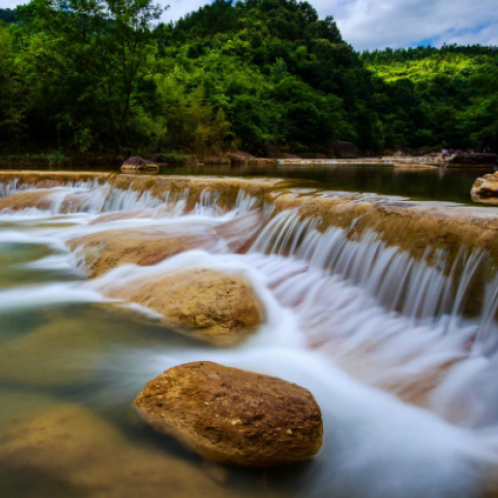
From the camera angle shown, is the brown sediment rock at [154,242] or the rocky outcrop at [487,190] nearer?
the brown sediment rock at [154,242]

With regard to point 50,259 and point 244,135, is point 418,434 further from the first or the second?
point 244,135

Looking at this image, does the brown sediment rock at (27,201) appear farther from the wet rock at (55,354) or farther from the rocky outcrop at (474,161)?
the rocky outcrop at (474,161)

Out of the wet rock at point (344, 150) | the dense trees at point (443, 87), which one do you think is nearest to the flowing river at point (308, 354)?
the dense trees at point (443, 87)

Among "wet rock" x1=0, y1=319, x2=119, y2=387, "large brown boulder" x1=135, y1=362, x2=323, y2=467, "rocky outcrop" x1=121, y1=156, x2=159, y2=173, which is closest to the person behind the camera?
"large brown boulder" x1=135, y1=362, x2=323, y2=467

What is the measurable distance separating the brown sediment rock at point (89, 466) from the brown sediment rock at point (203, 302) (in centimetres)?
170

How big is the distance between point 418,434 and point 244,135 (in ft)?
149

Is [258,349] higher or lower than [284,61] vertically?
lower

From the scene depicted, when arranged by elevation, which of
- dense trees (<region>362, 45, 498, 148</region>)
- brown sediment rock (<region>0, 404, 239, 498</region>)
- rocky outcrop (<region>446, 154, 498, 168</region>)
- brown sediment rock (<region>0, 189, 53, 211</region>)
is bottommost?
brown sediment rock (<region>0, 404, 239, 498</region>)

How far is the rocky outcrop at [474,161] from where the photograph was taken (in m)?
23.4

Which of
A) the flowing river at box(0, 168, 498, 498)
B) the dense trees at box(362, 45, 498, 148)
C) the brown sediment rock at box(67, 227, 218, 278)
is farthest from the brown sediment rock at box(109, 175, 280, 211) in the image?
the dense trees at box(362, 45, 498, 148)

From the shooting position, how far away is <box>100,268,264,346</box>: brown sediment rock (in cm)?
441

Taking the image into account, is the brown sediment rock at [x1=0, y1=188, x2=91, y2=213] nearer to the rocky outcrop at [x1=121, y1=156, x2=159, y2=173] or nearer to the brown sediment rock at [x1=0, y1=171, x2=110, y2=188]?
the brown sediment rock at [x1=0, y1=171, x2=110, y2=188]

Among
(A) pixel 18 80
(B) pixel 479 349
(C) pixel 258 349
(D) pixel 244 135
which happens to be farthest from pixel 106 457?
(D) pixel 244 135

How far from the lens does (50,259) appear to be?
730 centimetres
